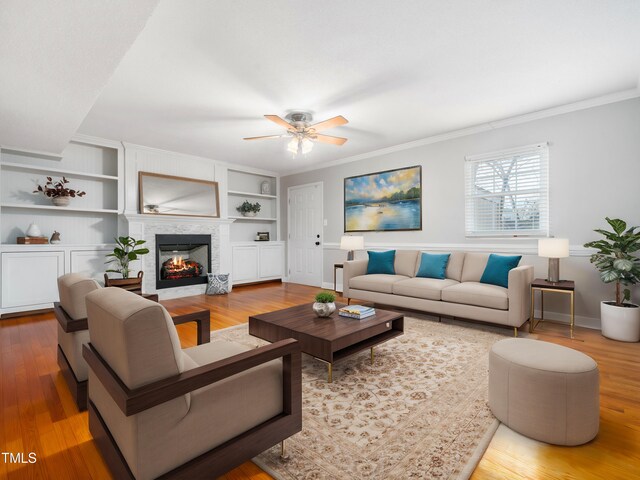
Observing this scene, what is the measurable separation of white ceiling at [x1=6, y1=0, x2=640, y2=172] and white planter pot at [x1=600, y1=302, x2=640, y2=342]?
2.33m

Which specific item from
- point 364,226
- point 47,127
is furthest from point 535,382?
point 47,127

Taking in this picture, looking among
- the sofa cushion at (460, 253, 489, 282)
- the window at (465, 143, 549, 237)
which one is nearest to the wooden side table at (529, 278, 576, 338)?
the sofa cushion at (460, 253, 489, 282)

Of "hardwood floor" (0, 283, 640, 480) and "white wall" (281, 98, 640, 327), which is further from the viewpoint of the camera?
"white wall" (281, 98, 640, 327)

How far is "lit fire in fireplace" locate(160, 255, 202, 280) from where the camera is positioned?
5.71 m

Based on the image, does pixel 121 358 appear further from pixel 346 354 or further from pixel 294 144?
pixel 294 144

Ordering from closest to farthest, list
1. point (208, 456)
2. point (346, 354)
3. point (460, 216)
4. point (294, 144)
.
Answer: point (208, 456) → point (346, 354) → point (294, 144) → point (460, 216)

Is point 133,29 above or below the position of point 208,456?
above

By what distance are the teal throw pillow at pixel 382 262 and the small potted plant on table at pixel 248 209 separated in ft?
10.5

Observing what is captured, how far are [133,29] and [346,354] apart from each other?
102 inches

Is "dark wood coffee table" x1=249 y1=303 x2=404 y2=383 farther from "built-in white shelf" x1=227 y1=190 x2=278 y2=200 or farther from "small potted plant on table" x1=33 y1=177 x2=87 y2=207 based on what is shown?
"built-in white shelf" x1=227 y1=190 x2=278 y2=200

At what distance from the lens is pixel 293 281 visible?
7.28 m

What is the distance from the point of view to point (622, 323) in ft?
10.1

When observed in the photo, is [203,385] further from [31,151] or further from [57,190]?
[31,151]

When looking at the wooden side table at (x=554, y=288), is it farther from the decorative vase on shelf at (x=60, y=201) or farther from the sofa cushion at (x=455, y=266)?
the decorative vase on shelf at (x=60, y=201)
